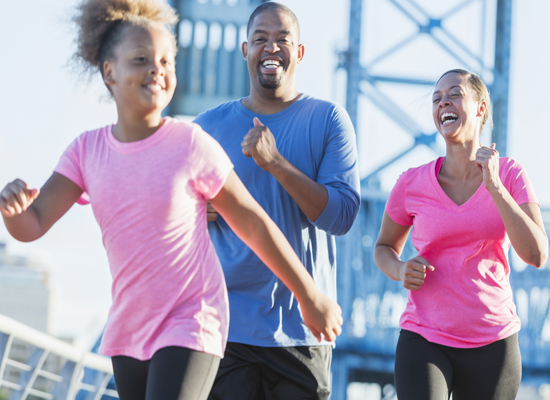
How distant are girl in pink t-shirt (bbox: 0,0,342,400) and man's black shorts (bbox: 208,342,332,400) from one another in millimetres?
503

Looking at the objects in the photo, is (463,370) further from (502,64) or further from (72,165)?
(502,64)

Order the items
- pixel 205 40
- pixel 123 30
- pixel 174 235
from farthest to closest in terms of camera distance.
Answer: pixel 205 40 → pixel 123 30 → pixel 174 235

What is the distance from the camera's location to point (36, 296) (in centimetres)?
2859

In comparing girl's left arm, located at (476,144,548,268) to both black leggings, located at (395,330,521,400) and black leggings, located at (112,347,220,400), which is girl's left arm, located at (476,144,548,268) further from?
black leggings, located at (112,347,220,400)

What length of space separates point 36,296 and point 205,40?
19.6 meters

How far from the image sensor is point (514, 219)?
218cm

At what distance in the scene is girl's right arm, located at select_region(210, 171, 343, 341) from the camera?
174 cm

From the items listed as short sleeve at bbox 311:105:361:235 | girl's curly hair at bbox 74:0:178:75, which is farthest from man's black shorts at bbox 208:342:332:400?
girl's curly hair at bbox 74:0:178:75

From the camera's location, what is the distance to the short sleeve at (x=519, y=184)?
2.29m

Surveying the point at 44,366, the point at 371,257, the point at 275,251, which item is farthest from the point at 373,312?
the point at 275,251

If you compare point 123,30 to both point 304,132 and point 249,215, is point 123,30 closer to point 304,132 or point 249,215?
point 249,215

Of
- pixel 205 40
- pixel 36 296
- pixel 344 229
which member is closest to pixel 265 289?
pixel 344 229

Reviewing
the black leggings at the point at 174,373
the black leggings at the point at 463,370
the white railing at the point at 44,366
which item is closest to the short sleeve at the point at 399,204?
the black leggings at the point at 463,370

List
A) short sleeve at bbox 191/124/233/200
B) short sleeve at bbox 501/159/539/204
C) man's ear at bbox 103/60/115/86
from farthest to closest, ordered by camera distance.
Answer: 1. short sleeve at bbox 501/159/539/204
2. man's ear at bbox 103/60/115/86
3. short sleeve at bbox 191/124/233/200
